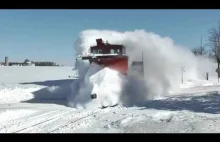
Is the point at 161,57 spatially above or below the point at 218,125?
above

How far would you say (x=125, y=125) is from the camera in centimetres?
1010

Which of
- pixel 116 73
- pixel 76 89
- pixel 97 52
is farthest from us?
pixel 97 52

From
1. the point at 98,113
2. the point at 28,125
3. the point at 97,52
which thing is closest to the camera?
the point at 28,125

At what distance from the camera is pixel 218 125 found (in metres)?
9.58

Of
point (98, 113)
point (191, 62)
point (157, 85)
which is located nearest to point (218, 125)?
point (98, 113)

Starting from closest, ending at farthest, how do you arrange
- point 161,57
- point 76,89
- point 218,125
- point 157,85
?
point 218,125 < point 76,89 < point 157,85 < point 161,57
